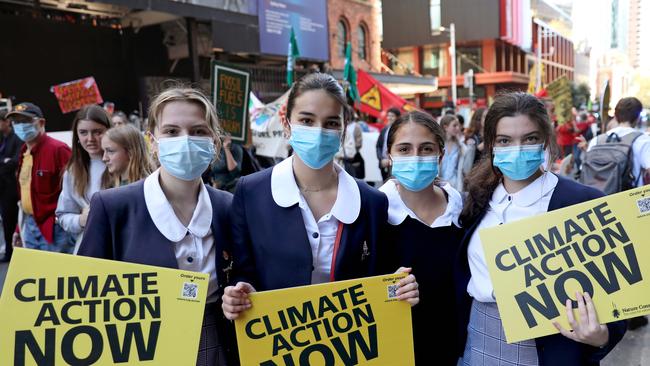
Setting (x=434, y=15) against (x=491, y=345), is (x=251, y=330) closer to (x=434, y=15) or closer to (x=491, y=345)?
(x=491, y=345)

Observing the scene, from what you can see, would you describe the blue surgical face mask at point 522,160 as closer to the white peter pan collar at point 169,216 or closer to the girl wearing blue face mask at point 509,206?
the girl wearing blue face mask at point 509,206

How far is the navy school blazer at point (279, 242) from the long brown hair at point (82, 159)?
208cm

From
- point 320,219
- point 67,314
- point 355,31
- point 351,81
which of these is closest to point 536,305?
point 320,219

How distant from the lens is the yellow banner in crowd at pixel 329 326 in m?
2.03

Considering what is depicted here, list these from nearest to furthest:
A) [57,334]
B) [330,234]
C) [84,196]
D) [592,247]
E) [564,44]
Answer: [57,334], [592,247], [330,234], [84,196], [564,44]

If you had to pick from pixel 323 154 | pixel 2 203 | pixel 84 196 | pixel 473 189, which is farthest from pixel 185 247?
pixel 2 203

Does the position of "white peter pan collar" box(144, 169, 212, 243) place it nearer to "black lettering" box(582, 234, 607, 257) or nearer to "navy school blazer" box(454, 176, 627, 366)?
"navy school blazer" box(454, 176, 627, 366)

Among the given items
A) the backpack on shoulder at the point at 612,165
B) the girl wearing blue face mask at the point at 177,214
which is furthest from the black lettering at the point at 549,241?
the backpack on shoulder at the point at 612,165

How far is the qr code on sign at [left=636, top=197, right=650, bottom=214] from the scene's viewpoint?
1973mm

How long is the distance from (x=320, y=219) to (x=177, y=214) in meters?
0.63

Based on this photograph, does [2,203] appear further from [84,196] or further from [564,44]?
[564,44]

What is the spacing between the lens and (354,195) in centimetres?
223

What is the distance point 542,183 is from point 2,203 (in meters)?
7.02

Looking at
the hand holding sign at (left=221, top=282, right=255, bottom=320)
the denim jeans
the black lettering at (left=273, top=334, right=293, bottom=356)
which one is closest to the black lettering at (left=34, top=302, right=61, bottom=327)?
the hand holding sign at (left=221, top=282, right=255, bottom=320)
